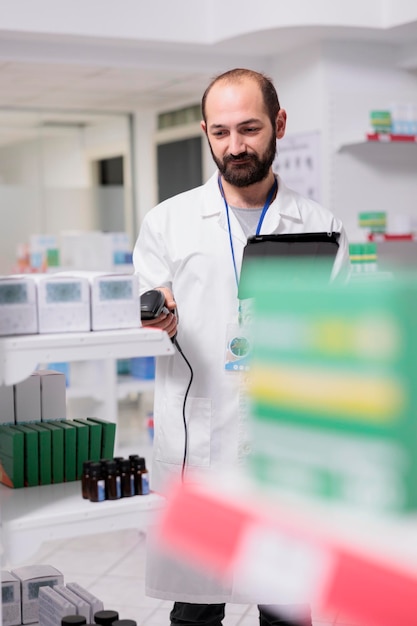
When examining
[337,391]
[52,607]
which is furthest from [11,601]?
[337,391]

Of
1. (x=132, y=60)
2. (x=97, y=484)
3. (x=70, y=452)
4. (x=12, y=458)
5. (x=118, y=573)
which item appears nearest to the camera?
(x=97, y=484)

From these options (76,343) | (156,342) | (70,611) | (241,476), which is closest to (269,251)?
(156,342)

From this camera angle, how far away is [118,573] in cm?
416

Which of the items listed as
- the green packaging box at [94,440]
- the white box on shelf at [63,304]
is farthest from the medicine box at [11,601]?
the white box on shelf at [63,304]

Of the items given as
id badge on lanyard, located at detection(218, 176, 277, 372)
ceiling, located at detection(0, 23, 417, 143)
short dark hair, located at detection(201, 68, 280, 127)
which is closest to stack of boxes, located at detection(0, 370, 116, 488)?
id badge on lanyard, located at detection(218, 176, 277, 372)

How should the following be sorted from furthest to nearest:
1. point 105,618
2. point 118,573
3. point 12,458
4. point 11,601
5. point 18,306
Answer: point 118,573 < point 11,601 < point 105,618 < point 12,458 < point 18,306

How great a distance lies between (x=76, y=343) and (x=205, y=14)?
4312 mm

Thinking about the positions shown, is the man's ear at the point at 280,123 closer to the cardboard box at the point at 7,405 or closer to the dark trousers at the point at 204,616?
the cardboard box at the point at 7,405

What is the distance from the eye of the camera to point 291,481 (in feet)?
2.07

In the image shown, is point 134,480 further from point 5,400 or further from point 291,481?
point 291,481

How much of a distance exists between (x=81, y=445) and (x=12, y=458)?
206mm

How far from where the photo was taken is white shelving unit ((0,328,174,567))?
6.40 ft

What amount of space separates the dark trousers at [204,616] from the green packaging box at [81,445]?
0.48 metres

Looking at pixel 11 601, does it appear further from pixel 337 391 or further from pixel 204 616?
pixel 337 391
